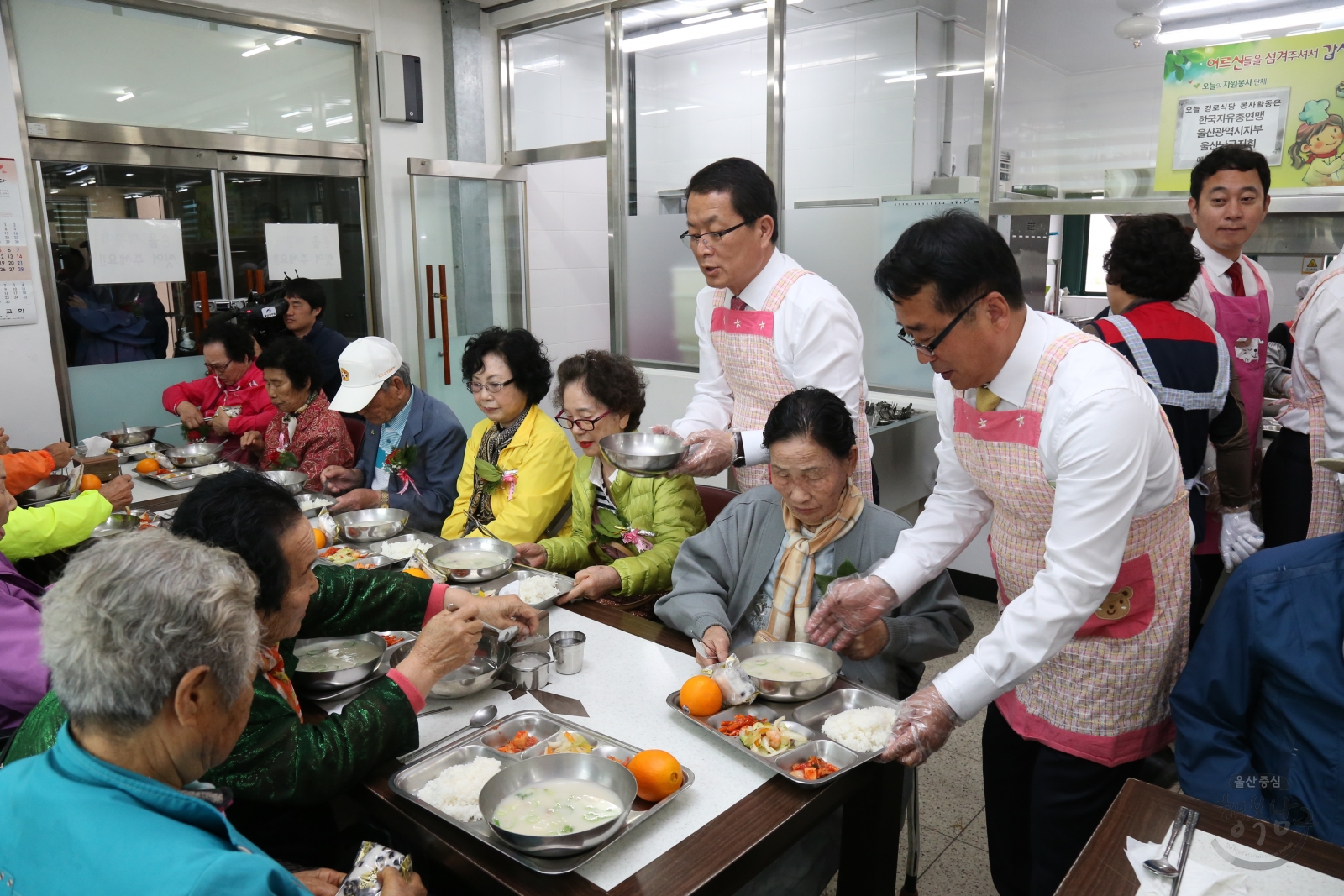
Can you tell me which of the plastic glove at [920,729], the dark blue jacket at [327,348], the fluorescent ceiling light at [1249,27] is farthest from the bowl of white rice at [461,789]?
the fluorescent ceiling light at [1249,27]

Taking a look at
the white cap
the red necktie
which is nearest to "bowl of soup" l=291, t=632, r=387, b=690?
the white cap

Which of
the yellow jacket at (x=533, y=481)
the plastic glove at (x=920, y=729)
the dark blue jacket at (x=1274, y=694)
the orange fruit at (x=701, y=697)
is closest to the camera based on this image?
the dark blue jacket at (x=1274, y=694)

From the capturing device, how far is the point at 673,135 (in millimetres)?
5156

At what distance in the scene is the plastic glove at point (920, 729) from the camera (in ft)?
4.46

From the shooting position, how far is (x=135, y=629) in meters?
0.91

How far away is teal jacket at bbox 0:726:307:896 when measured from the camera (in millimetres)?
827

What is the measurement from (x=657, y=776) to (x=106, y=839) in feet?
2.24

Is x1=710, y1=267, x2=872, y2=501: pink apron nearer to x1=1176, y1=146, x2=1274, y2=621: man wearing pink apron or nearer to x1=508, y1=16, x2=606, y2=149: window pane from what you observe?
x1=1176, y1=146, x2=1274, y2=621: man wearing pink apron

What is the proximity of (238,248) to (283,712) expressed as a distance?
4162mm

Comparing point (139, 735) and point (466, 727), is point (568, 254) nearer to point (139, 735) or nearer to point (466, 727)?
point (466, 727)

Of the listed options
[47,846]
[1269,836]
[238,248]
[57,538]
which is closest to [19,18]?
[238,248]

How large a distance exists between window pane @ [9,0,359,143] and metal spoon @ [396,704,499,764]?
13.7ft

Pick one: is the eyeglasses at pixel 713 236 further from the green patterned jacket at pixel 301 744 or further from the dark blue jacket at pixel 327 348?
the dark blue jacket at pixel 327 348

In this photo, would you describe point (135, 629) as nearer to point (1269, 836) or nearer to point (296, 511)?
point (296, 511)
